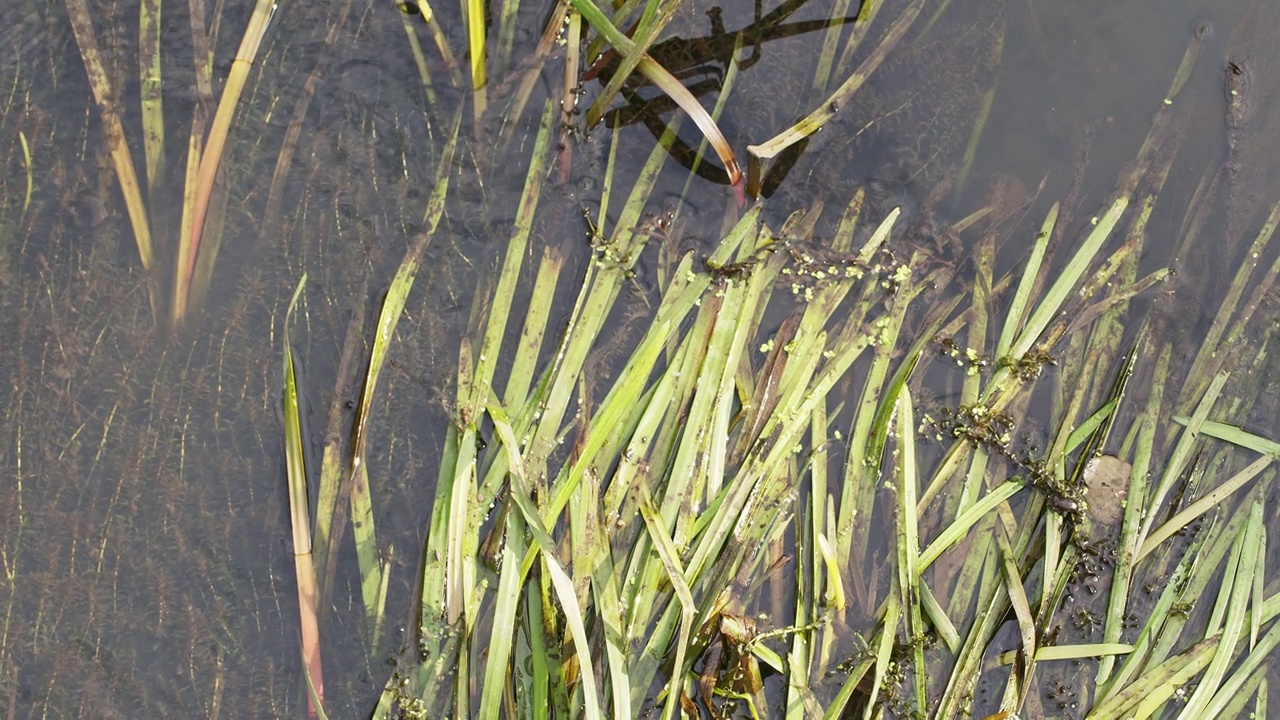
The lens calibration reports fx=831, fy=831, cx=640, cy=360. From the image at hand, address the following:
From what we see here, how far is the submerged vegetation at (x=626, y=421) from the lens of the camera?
2.00 meters

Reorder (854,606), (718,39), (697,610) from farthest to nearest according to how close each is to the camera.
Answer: (718,39)
(854,606)
(697,610)

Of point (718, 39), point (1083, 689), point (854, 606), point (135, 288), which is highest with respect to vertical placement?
point (718, 39)

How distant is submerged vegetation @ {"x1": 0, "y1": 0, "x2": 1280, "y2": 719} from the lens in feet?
6.56

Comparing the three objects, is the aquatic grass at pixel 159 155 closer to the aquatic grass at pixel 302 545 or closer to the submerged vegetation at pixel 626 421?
the submerged vegetation at pixel 626 421

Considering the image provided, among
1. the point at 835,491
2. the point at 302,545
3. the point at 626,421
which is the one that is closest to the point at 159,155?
the point at 302,545

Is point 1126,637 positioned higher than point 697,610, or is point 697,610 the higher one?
point 697,610

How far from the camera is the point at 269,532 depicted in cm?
203

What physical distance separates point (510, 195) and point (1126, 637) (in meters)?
2.04

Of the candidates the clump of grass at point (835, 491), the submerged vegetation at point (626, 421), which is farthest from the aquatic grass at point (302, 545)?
the clump of grass at point (835, 491)

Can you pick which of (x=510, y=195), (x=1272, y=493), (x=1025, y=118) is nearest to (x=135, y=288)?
(x=510, y=195)

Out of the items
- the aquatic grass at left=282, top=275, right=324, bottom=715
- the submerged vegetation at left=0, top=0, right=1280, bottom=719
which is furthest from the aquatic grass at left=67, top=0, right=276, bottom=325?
the aquatic grass at left=282, top=275, right=324, bottom=715

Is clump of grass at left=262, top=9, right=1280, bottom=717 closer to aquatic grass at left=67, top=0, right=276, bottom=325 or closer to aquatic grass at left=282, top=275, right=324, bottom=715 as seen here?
aquatic grass at left=282, top=275, right=324, bottom=715

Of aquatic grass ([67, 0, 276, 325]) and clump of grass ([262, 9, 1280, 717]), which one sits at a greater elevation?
aquatic grass ([67, 0, 276, 325])

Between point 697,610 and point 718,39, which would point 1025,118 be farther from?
point 697,610
